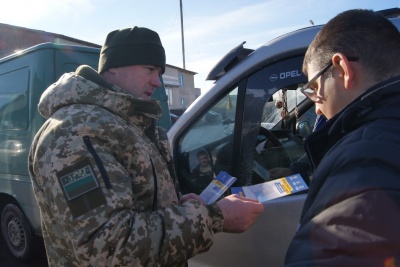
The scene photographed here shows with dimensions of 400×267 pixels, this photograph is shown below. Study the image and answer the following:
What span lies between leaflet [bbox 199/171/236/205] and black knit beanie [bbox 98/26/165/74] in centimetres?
65

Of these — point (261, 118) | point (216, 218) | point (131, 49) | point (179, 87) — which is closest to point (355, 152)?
point (216, 218)

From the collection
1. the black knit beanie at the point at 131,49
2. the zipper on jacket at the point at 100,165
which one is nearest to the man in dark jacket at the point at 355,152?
the zipper on jacket at the point at 100,165

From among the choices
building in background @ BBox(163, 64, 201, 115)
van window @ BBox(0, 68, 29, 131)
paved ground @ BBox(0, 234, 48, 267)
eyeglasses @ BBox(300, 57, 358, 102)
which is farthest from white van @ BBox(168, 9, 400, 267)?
building in background @ BBox(163, 64, 201, 115)

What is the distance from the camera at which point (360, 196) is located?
0.81 meters

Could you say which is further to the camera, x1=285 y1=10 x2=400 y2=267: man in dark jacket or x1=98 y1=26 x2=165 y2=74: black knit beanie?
x1=98 y1=26 x2=165 y2=74: black knit beanie

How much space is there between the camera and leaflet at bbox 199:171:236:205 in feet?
5.97

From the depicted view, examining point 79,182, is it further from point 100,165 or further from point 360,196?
point 360,196

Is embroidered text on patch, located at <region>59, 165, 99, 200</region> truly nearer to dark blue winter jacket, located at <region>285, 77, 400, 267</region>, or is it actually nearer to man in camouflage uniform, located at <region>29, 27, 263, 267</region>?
man in camouflage uniform, located at <region>29, 27, 263, 267</region>

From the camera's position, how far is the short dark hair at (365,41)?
3.48ft

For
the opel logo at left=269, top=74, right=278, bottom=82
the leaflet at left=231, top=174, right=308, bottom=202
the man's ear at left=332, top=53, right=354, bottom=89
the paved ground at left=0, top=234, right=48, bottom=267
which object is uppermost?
the opel logo at left=269, top=74, right=278, bottom=82

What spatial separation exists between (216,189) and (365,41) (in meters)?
1.05

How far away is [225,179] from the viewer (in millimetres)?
1958

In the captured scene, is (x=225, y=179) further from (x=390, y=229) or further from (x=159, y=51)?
(x=390, y=229)

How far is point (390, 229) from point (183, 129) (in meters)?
1.59
